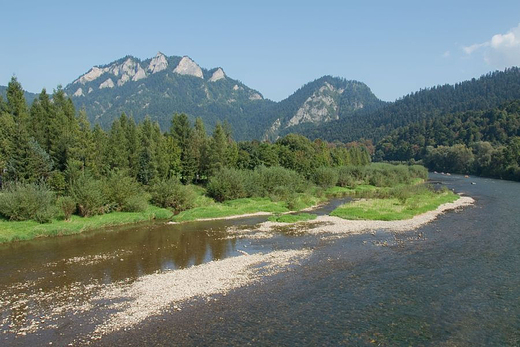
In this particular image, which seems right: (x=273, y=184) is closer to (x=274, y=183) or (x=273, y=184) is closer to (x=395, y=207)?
(x=274, y=183)

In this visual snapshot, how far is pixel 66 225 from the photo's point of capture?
1820 inches

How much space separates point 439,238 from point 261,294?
23766 millimetres

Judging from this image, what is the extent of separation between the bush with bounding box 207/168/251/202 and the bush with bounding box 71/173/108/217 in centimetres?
2152

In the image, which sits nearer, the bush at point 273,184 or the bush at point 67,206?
the bush at point 67,206

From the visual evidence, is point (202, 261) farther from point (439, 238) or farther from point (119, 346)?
point (439, 238)

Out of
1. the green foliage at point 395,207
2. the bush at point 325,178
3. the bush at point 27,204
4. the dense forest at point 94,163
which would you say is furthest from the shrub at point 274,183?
the bush at point 27,204

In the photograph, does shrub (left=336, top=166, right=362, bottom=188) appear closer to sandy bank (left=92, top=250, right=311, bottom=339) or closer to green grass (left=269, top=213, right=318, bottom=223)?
green grass (left=269, top=213, right=318, bottom=223)

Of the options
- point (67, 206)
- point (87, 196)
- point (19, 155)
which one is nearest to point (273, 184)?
point (87, 196)

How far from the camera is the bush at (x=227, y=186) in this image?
69.1 metres

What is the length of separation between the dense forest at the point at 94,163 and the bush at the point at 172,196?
169mm

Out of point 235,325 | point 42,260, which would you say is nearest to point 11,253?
point 42,260

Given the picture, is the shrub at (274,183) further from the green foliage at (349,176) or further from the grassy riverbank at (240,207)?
the green foliage at (349,176)

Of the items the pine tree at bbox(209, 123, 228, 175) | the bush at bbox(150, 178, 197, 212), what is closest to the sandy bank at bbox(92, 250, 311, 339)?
the bush at bbox(150, 178, 197, 212)

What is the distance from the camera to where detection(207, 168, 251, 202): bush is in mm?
69094
